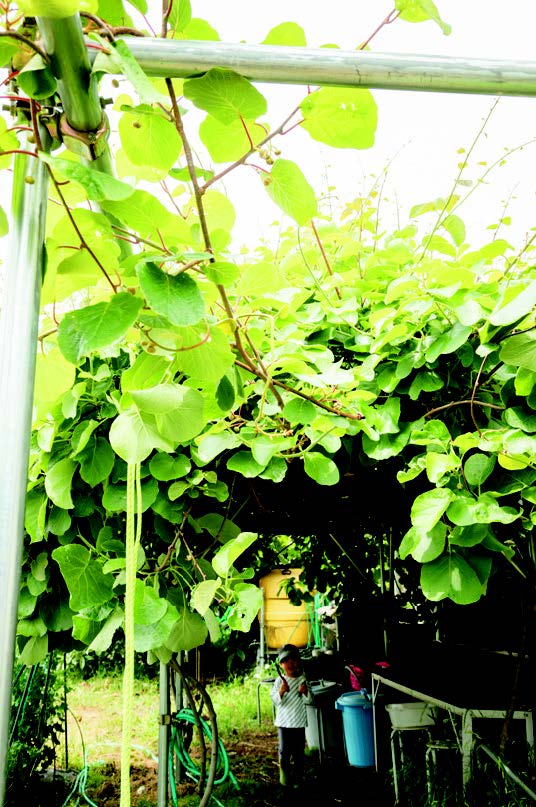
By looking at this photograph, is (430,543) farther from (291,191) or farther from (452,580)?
(291,191)

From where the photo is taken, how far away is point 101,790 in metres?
4.45

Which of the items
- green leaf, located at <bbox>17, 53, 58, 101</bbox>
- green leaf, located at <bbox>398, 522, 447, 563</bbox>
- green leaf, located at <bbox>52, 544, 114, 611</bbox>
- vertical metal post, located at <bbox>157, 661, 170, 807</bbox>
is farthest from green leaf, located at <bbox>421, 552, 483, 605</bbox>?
green leaf, located at <bbox>17, 53, 58, 101</bbox>

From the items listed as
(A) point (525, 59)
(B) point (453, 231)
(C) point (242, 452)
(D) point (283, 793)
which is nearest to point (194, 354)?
(A) point (525, 59)

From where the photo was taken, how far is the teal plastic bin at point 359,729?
15.0ft

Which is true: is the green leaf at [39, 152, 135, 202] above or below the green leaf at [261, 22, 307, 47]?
below

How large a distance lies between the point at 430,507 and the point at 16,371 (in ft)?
2.90

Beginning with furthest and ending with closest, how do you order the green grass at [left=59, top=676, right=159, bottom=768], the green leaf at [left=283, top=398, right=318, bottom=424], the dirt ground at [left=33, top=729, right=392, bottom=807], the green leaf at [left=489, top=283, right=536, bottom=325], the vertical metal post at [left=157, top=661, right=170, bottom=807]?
the green grass at [left=59, top=676, right=159, bottom=768]
the dirt ground at [left=33, top=729, right=392, bottom=807]
the vertical metal post at [left=157, top=661, right=170, bottom=807]
the green leaf at [left=283, top=398, right=318, bottom=424]
the green leaf at [left=489, top=283, right=536, bottom=325]

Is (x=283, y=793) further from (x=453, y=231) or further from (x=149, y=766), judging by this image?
(x=453, y=231)

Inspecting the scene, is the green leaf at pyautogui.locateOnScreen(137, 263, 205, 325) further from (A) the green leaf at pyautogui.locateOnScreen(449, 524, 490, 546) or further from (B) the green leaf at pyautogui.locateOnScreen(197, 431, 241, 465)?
(A) the green leaf at pyautogui.locateOnScreen(449, 524, 490, 546)

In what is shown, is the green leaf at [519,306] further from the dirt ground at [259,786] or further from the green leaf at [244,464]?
the dirt ground at [259,786]

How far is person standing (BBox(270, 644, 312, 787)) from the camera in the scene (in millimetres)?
4672

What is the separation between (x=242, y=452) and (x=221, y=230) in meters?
0.78

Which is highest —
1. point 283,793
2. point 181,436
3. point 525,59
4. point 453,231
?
point 453,231

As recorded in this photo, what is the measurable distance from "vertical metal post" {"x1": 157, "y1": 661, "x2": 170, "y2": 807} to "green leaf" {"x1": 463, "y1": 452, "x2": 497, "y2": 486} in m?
1.03
